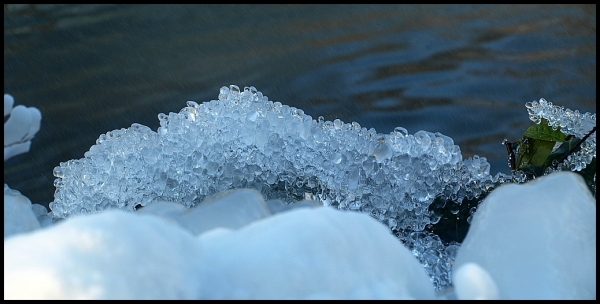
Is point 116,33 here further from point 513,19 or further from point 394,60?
point 513,19

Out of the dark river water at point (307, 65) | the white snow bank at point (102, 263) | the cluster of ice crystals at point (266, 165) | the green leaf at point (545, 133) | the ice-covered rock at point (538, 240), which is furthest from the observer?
the dark river water at point (307, 65)

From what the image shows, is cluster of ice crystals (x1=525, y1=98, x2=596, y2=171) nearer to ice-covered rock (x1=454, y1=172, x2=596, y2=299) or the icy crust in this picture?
the icy crust

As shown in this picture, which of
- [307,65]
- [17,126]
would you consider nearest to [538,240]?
[17,126]

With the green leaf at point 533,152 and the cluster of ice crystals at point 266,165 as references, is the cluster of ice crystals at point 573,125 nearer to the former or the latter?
the green leaf at point 533,152

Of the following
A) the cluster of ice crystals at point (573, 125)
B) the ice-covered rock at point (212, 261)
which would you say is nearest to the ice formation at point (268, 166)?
the cluster of ice crystals at point (573, 125)
